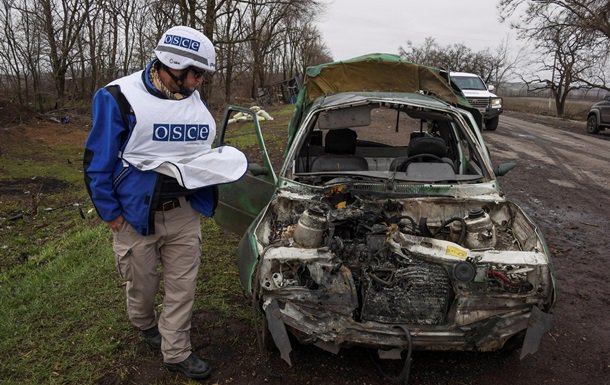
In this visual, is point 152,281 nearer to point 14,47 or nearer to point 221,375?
point 221,375

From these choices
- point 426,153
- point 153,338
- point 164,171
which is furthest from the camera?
point 426,153

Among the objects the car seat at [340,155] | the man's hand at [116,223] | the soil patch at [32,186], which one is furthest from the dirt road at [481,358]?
the soil patch at [32,186]

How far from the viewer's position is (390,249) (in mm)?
2842

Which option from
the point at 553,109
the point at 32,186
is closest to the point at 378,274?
the point at 32,186

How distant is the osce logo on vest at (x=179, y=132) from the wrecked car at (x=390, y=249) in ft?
2.50

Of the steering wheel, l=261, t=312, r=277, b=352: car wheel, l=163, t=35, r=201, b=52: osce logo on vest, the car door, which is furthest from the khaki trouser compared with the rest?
the steering wheel

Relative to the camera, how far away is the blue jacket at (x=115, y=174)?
8.00 ft

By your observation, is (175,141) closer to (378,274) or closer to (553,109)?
(378,274)

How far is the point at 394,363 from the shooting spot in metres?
3.09

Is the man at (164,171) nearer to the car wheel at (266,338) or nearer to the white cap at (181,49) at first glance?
the white cap at (181,49)

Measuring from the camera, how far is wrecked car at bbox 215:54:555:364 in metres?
2.62

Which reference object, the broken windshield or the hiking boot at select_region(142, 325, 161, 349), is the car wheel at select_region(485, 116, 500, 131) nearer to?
the broken windshield

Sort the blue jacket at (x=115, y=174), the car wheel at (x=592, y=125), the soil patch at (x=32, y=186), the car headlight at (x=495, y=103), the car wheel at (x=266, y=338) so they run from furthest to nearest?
1. the car wheel at (x=592, y=125)
2. the car headlight at (x=495, y=103)
3. the soil patch at (x=32, y=186)
4. the car wheel at (x=266, y=338)
5. the blue jacket at (x=115, y=174)

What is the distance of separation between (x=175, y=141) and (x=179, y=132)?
6cm
